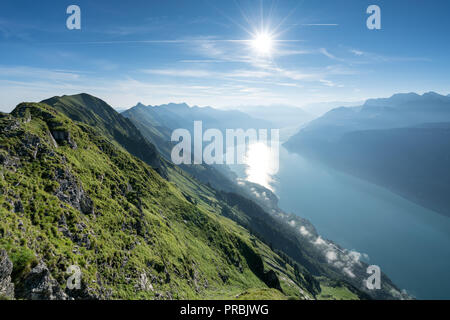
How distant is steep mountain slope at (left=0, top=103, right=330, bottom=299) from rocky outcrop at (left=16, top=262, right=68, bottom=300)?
8 centimetres

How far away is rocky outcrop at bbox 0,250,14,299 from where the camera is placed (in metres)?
18.0

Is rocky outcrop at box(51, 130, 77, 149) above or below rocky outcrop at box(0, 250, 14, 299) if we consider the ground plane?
above

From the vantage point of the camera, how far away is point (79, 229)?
1144 inches

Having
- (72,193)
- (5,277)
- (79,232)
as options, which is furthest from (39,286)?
(72,193)

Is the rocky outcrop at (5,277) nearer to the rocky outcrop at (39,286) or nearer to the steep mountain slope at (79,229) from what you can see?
the steep mountain slope at (79,229)

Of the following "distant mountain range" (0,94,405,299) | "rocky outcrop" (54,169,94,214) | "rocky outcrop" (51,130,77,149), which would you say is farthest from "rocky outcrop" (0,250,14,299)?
"rocky outcrop" (51,130,77,149)

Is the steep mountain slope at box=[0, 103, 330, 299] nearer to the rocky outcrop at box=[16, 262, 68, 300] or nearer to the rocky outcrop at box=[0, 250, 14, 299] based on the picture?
the rocky outcrop at box=[16, 262, 68, 300]

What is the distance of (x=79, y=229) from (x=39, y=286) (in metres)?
9.91

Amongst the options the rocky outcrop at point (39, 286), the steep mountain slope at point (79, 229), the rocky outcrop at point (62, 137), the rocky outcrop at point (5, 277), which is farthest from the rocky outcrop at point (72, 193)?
the rocky outcrop at point (62, 137)

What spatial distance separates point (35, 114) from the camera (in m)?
44.6
